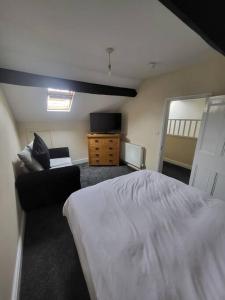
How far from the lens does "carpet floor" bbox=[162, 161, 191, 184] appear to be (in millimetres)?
3277

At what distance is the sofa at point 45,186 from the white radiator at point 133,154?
184 cm

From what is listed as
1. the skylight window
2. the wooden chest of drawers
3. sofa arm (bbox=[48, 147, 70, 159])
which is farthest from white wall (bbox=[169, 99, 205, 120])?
sofa arm (bbox=[48, 147, 70, 159])

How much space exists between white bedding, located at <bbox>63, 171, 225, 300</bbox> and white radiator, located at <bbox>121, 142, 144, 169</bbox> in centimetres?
199

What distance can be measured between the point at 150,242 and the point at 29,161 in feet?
6.32

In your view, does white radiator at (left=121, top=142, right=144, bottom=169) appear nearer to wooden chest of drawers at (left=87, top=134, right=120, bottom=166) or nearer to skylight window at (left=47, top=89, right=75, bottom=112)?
wooden chest of drawers at (left=87, top=134, right=120, bottom=166)

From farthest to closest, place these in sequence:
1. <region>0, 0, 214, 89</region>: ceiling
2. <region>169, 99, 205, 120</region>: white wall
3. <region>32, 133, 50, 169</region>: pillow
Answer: <region>169, 99, 205, 120</region>: white wall → <region>32, 133, 50, 169</region>: pillow → <region>0, 0, 214, 89</region>: ceiling

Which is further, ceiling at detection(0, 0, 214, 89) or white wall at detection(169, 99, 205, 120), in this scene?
white wall at detection(169, 99, 205, 120)

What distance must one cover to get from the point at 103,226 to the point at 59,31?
1.86m

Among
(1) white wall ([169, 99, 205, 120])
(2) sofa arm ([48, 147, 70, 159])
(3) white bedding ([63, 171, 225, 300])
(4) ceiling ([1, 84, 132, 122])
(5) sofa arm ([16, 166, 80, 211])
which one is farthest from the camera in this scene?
(1) white wall ([169, 99, 205, 120])

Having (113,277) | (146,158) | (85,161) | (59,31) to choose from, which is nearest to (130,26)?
(59,31)

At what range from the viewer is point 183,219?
1.12 meters

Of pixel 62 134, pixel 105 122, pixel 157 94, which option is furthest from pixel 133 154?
pixel 62 134

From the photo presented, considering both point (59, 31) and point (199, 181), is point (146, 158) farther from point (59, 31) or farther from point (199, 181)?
point (59, 31)

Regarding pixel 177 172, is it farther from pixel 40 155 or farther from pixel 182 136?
pixel 40 155
